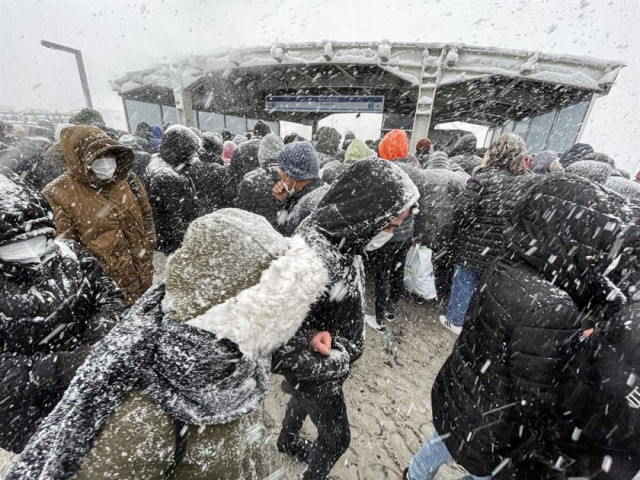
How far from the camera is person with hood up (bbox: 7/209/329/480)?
848 mm

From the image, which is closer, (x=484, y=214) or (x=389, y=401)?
(x=389, y=401)

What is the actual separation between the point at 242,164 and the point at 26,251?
151 inches

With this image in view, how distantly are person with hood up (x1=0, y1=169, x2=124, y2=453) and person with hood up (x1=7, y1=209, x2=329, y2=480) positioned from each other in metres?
0.44

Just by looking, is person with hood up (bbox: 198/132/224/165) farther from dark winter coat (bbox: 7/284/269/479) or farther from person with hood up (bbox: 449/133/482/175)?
person with hood up (bbox: 449/133/482/175)

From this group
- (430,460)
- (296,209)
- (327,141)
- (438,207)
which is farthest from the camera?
(327,141)

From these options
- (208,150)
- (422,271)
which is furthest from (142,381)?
(208,150)

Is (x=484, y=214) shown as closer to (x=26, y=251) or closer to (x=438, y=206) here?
(x=438, y=206)

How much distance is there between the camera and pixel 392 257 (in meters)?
3.34

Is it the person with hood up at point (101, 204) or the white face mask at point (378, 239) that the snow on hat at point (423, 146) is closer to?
the white face mask at point (378, 239)

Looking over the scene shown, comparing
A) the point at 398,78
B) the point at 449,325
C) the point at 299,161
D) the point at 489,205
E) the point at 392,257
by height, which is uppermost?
the point at 398,78

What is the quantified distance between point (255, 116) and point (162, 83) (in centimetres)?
850

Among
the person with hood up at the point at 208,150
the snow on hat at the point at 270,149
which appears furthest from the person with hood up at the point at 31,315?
the person with hood up at the point at 208,150

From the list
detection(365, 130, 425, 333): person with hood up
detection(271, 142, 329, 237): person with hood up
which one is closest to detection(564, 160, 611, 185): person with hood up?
detection(365, 130, 425, 333): person with hood up

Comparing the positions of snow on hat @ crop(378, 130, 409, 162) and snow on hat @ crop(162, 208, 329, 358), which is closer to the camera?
snow on hat @ crop(162, 208, 329, 358)
